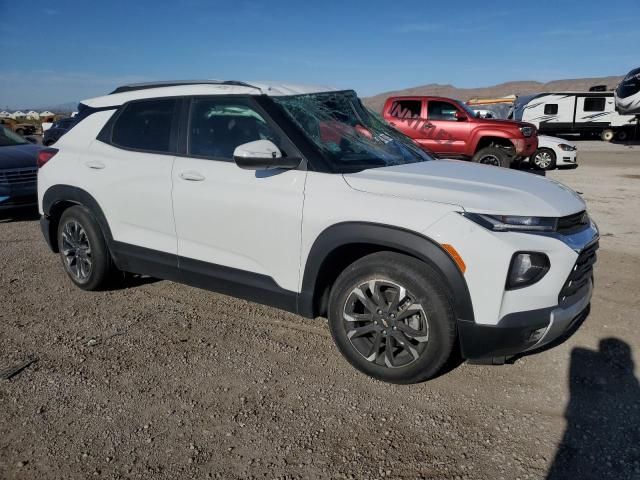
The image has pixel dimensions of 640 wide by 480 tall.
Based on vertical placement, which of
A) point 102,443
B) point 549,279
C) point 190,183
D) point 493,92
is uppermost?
point 493,92

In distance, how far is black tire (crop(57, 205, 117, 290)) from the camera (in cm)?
451

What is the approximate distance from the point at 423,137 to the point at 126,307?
9.54 meters

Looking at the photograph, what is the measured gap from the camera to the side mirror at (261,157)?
318 centimetres

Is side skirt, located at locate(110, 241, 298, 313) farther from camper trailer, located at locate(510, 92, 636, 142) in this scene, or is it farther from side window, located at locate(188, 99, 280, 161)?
camper trailer, located at locate(510, 92, 636, 142)

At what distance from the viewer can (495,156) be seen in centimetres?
1197

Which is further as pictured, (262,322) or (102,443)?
(262,322)

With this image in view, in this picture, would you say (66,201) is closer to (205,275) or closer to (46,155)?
(46,155)

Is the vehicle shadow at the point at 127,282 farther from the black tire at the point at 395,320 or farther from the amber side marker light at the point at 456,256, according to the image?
the amber side marker light at the point at 456,256

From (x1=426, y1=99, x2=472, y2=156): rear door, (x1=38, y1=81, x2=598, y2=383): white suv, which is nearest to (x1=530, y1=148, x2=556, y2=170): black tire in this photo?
(x1=426, y1=99, x2=472, y2=156): rear door

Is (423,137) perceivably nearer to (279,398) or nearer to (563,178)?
(563,178)

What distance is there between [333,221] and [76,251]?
9.24 feet

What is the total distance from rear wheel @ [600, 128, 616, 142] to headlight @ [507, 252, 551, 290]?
92.6ft

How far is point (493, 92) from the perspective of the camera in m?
107

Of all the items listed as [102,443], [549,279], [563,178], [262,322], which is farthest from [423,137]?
[102,443]
